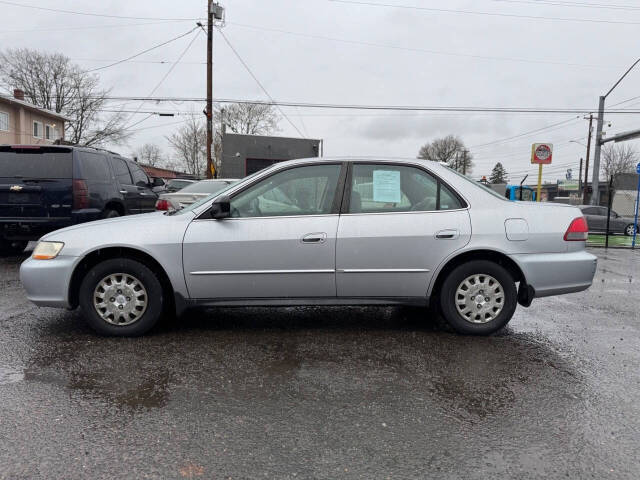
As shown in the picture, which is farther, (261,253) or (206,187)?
(206,187)

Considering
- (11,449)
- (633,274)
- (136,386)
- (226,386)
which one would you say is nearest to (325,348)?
(226,386)

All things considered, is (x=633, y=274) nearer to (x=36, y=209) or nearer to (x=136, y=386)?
(x=136, y=386)

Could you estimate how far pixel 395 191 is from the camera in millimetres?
4277

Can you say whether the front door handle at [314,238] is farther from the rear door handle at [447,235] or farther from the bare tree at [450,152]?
the bare tree at [450,152]

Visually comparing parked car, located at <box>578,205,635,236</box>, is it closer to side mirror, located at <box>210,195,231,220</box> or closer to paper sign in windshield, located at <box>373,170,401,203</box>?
paper sign in windshield, located at <box>373,170,401,203</box>

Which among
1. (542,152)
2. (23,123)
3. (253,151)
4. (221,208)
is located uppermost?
(23,123)

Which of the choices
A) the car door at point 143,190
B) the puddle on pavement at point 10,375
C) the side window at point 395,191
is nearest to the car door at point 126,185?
the car door at point 143,190

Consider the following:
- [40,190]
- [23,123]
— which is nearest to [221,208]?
[40,190]

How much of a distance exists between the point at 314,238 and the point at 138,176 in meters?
6.68

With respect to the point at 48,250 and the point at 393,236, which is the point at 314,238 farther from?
the point at 48,250

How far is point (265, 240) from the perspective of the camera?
13.3 feet

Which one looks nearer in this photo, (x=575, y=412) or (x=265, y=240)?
(x=575, y=412)

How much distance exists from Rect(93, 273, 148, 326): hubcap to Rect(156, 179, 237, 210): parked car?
4.00 metres

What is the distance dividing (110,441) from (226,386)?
2.76 ft
